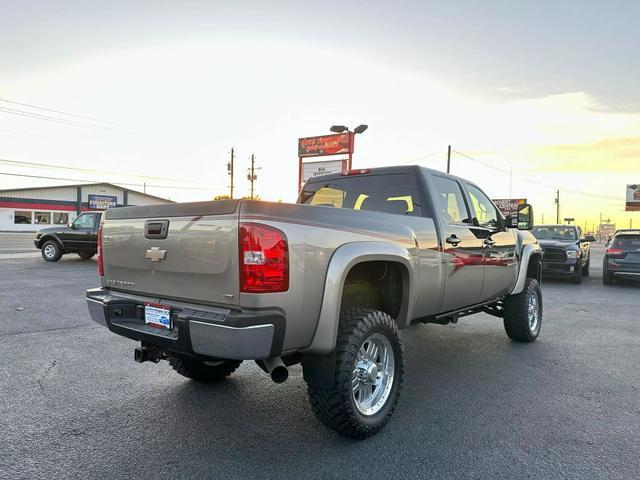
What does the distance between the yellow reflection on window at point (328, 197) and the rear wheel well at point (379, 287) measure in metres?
1.28

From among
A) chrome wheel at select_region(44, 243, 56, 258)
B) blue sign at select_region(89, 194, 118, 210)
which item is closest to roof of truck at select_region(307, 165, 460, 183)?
chrome wheel at select_region(44, 243, 56, 258)

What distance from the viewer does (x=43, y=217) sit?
55.0 m

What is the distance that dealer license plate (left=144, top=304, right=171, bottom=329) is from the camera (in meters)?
2.91

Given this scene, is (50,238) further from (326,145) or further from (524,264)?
(524,264)

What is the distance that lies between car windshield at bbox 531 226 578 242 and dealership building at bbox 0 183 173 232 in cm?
5011

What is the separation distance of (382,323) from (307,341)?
70cm

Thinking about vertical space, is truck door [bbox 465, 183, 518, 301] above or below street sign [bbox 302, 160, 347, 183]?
below

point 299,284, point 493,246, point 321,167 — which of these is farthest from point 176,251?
point 321,167

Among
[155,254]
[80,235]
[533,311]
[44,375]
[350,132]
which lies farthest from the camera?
[350,132]

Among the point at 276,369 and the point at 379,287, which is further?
the point at 379,287

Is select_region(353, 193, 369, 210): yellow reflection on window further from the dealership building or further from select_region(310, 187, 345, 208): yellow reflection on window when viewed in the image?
the dealership building

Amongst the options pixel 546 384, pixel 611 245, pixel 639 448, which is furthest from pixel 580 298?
pixel 639 448

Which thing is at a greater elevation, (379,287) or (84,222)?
(84,222)

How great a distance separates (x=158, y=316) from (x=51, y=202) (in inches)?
2419
